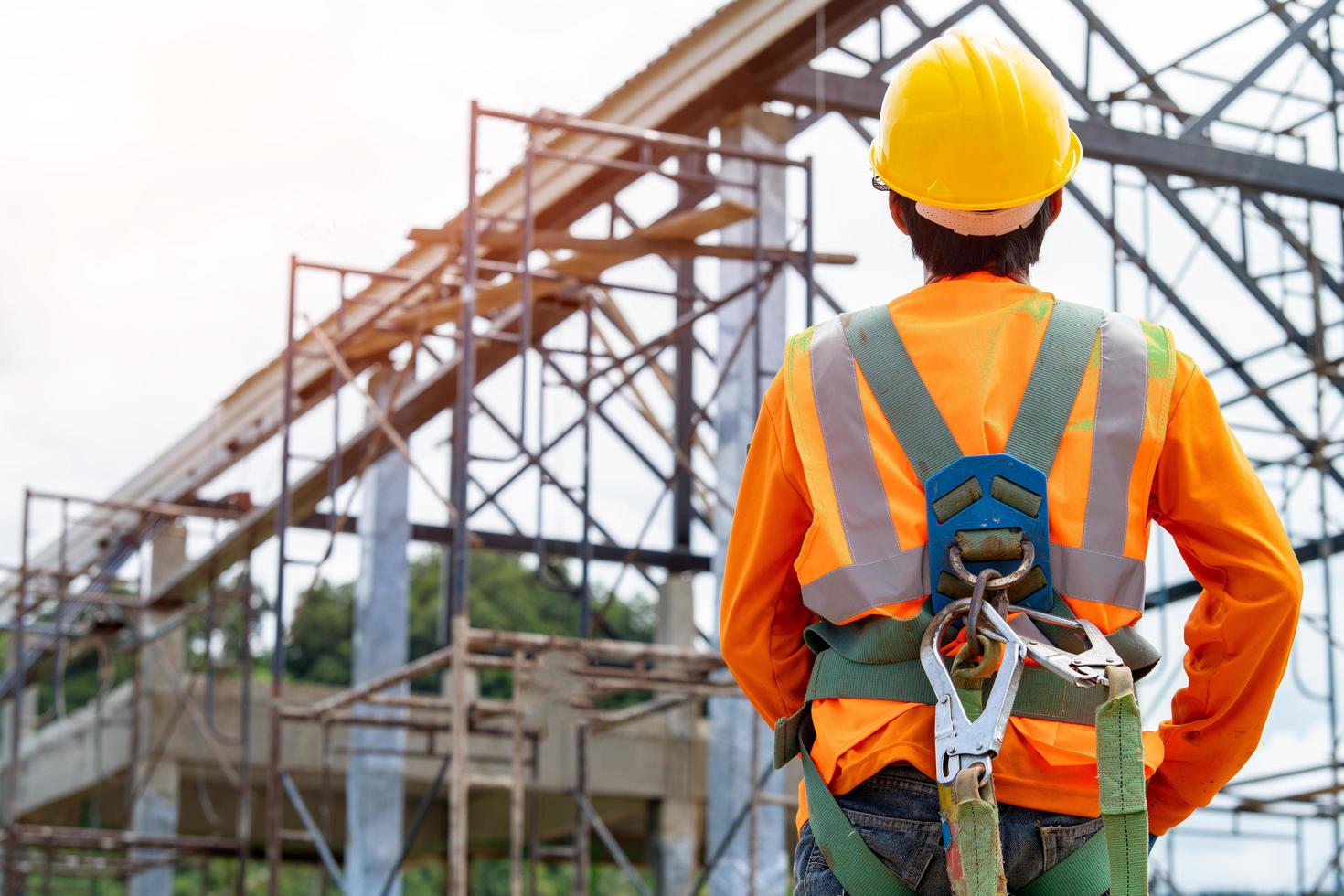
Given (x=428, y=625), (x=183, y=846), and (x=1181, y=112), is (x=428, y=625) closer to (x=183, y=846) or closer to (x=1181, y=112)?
(x=183, y=846)

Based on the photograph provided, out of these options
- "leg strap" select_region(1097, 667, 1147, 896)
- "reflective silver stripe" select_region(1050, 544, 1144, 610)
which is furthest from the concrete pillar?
"leg strap" select_region(1097, 667, 1147, 896)

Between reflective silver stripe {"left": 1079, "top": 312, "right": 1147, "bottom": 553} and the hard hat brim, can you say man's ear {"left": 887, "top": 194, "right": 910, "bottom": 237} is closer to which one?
the hard hat brim

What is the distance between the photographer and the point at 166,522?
67.2 feet

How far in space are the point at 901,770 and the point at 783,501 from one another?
1.41 ft

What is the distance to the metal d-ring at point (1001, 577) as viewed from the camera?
2455 mm

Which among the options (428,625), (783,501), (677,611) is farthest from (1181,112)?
(428,625)

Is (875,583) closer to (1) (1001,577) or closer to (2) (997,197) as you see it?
(1) (1001,577)

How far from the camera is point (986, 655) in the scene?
7.97ft

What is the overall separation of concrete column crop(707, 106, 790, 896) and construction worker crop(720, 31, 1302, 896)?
989 centimetres

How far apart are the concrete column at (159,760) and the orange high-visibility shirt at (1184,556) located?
17.4 m

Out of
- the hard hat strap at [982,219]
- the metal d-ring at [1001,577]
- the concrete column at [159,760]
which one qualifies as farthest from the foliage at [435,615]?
the metal d-ring at [1001,577]

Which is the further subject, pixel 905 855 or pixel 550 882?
pixel 550 882

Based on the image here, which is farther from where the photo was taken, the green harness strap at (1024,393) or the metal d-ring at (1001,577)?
the green harness strap at (1024,393)

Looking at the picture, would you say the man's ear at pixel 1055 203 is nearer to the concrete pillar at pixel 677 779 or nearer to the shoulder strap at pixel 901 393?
the shoulder strap at pixel 901 393
